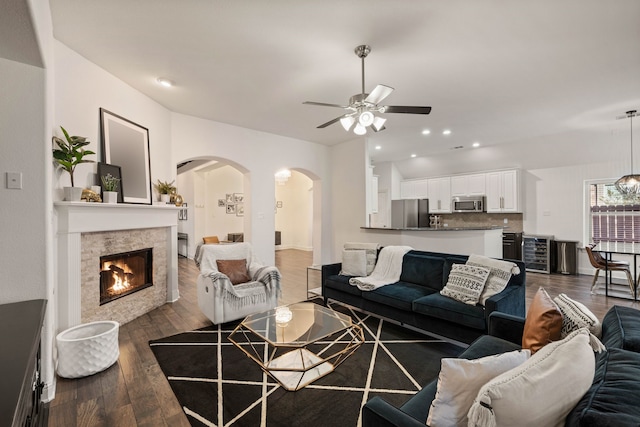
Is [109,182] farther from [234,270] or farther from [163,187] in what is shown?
[234,270]

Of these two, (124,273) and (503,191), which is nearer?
(124,273)

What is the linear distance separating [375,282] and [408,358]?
3.72 ft

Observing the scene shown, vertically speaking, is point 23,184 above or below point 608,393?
above

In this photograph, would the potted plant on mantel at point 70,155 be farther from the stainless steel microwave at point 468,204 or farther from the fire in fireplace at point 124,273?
the stainless steel microwave at point 468,204

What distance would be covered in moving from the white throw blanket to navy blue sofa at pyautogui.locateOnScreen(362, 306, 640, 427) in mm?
1861

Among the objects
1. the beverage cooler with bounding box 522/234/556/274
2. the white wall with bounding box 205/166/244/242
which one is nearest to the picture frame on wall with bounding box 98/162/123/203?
the white wall with bounding box 205/166/244/242

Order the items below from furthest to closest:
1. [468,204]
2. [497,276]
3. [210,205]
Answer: [210,205] → [468,204] → [497,276]

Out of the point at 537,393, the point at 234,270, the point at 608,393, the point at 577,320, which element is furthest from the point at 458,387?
the point at 234,270

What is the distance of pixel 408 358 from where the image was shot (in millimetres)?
2697

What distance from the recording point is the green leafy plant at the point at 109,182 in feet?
10.7

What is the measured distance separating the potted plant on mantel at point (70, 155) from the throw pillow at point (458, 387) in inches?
134

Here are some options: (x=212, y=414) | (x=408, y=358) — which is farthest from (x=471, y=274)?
(x=212, y=414)

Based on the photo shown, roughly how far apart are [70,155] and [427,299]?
382 cm

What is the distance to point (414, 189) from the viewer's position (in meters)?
8.77
